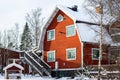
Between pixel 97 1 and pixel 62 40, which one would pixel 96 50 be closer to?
pixel 62 40

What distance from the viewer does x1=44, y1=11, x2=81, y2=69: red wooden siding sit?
32.6m

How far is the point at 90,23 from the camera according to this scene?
33.3 metres

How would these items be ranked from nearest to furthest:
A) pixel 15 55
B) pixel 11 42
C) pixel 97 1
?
pixel 97 1, pixel 15 55, pixel 11 42

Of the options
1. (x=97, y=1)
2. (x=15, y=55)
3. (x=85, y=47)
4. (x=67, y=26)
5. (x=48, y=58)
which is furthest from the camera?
(x=15, y=55)

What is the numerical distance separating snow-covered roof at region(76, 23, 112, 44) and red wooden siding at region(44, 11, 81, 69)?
1156 mm

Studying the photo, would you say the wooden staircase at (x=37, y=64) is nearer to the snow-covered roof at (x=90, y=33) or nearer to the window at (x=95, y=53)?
the window at (x=95, y=53)

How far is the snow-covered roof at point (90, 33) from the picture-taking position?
1231 inches

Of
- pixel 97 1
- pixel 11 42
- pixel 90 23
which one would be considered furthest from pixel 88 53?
pixel 11 42

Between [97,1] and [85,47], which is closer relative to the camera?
[97,1]

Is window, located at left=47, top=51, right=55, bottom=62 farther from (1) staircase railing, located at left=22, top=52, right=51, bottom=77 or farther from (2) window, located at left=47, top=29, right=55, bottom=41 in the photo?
(2) window, located at left=47, top=29, right=55, bottom=41

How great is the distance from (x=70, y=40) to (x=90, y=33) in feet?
8.31

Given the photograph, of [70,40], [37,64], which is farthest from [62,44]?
[37,64]

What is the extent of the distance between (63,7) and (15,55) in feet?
54.9

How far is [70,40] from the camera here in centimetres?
3378
